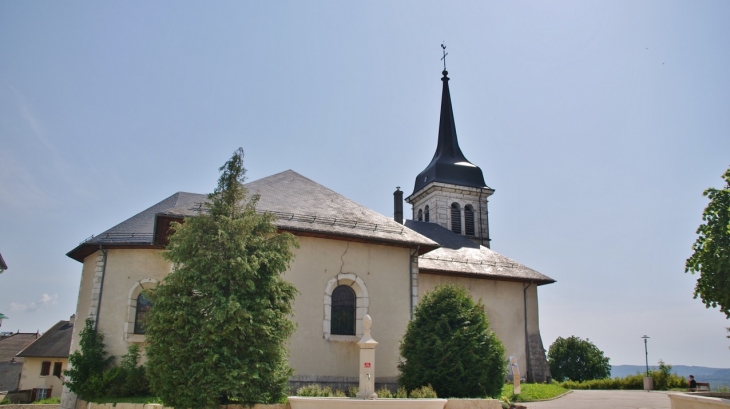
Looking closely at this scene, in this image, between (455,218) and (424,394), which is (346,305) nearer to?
(424,394)

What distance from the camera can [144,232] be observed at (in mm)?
16719

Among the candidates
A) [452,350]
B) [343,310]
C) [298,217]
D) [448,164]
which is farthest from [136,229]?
[448,164]

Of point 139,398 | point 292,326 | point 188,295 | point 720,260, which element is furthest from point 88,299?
point 720,260

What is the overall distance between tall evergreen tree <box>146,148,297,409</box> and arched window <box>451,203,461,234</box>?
22.3 meters

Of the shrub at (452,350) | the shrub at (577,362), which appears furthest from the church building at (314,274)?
the shrub at (577,362)

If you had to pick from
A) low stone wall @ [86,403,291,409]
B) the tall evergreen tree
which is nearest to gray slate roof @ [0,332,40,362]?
low stone wall @ [86,403,291,409]

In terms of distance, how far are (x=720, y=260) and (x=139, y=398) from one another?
44.7 feet

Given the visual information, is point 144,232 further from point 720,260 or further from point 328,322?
point 720,260

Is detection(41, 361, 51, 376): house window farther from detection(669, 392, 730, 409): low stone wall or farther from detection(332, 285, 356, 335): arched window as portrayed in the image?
detection(669, 392, 730, 409): low stone wall

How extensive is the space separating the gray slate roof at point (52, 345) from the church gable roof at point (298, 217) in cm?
1489

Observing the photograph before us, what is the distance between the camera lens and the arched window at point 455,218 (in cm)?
3344

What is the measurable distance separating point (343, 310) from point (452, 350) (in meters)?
3.68

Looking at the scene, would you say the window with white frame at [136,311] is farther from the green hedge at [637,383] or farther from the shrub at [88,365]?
the green hedge at [637,383]

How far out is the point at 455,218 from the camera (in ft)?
110
